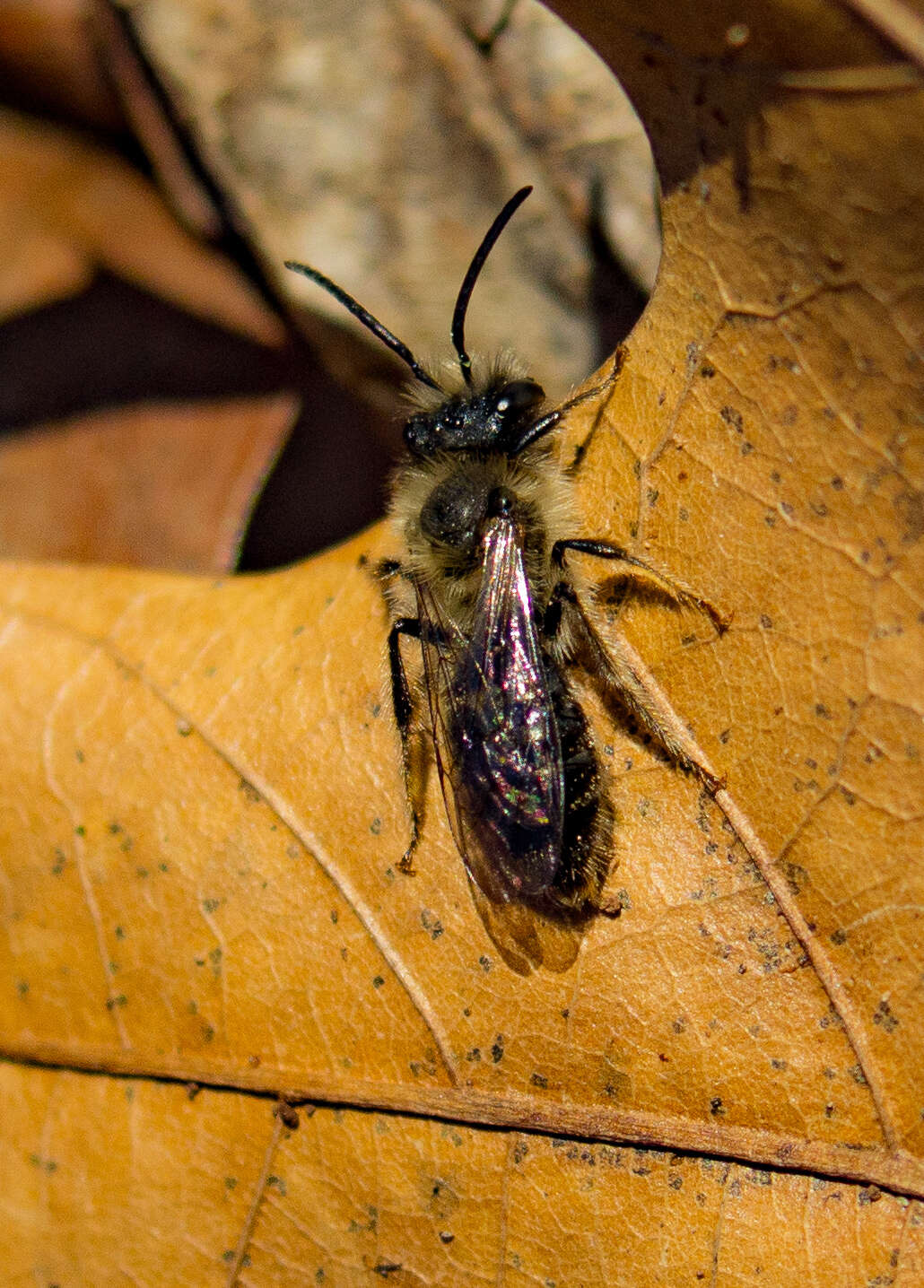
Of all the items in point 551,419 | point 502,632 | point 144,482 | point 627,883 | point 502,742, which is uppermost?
point 551,419

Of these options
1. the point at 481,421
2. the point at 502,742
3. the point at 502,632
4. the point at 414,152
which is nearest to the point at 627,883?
the point at 502,742

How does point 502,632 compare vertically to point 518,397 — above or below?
below

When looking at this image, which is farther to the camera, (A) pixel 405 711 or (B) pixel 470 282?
(B) pixel 470 282

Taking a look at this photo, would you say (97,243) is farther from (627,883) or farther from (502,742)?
(627,883)

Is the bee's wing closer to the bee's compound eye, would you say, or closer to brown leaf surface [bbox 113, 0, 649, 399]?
the bee's compound eye

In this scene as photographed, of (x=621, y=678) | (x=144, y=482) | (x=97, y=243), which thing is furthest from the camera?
(x=97, y=243)

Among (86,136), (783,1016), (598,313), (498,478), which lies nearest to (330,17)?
(86,136)

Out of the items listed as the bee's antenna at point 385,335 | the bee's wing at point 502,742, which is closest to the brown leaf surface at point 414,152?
the bee's antenna at point 385,335
